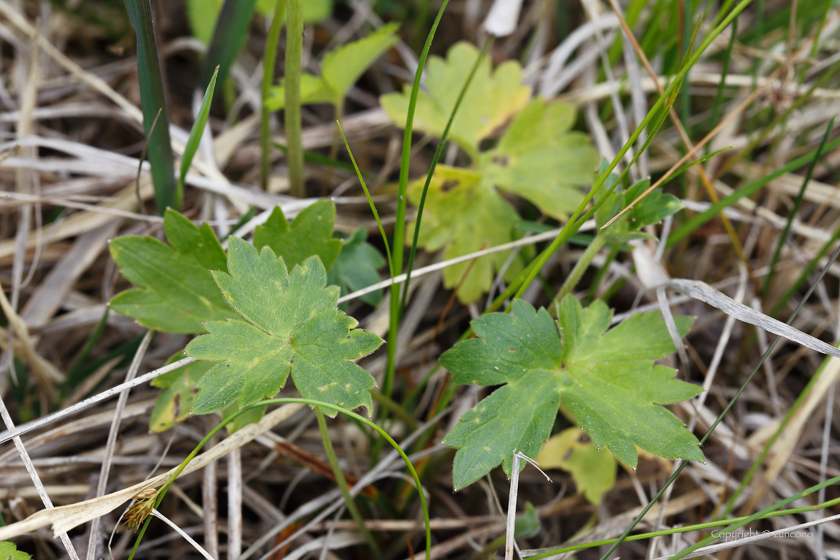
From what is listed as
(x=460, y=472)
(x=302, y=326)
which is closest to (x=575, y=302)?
(x=460, y=472)

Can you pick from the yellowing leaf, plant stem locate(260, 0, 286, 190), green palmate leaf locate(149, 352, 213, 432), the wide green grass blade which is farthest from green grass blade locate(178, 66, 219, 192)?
the yellowing leaf

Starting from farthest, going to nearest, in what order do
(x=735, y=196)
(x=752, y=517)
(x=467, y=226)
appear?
(x=467, y=226) → (x=735, y=196) → (x=752, y=517)

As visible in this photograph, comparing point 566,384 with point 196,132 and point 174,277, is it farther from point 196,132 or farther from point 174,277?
point 196,132

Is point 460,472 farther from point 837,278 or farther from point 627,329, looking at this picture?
point 837,278

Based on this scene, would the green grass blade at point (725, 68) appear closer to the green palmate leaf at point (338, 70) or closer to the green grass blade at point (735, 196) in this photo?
the green grass blade at point (735, 196)

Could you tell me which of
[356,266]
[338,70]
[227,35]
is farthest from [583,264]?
[227,35]

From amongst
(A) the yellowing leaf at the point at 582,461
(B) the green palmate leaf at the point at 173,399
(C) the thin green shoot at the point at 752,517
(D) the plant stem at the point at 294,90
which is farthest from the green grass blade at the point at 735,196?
(B) the green palmate leaf at the point at 173,399
